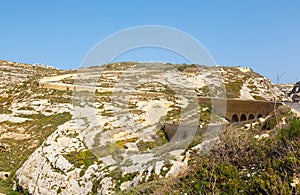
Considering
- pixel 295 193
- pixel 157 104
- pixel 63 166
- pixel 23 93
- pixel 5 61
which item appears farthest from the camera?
pixel 5 61

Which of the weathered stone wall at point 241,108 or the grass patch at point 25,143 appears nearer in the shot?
the grass patch at point 25,143

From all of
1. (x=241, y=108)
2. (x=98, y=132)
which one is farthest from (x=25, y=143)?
(x=241, y=108)

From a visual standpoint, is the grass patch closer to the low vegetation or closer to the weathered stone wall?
the weathered stone wall

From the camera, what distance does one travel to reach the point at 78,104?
32562 millimetres

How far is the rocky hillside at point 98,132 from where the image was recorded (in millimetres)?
15383

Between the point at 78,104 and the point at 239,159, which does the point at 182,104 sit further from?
the point at 239,159

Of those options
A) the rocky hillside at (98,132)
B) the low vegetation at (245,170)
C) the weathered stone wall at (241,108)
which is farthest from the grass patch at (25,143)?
the low vegetation at (245,170)

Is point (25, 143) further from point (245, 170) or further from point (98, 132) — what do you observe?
point (245, 170)

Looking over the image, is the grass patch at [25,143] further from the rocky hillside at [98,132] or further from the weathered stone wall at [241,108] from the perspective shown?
the weathered stone wall at [241,108]

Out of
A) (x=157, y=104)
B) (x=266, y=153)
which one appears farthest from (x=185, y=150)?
(x=157, y=104)

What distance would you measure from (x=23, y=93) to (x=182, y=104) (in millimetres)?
16963

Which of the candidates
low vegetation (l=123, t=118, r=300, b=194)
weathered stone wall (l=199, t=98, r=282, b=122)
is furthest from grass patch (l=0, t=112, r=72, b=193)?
low vegetation (l=123, t=118, r=300, b=194)

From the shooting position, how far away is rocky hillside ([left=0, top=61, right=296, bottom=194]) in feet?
50.5

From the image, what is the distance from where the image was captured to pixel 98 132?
74.0 ft
